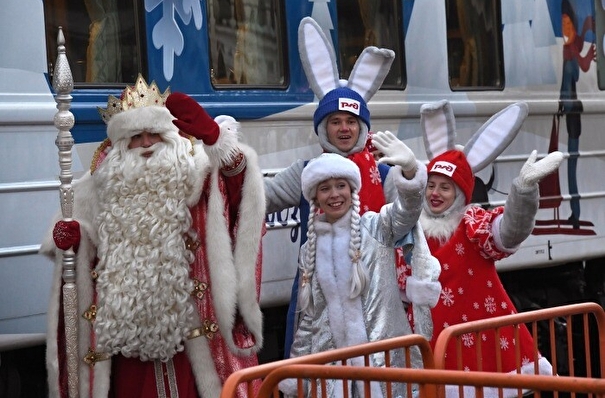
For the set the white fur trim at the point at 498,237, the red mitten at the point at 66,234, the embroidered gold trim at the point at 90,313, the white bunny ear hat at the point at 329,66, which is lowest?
the embroidered gold trim at the point at 90,313


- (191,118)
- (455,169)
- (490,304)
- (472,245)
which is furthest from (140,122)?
(490,304)

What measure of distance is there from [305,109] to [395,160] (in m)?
2.01

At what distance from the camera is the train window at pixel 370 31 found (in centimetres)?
768

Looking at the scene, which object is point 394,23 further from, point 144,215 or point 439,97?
point 144,215

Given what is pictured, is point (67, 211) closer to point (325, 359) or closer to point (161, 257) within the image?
point (161, 257)

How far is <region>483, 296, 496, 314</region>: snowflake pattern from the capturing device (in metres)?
6.22

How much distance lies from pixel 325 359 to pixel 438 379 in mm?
Result: 768

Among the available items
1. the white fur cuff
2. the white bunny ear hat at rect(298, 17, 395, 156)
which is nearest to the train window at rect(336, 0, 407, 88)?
the white bunny ear hat at rect(298, 17, 395, 156)

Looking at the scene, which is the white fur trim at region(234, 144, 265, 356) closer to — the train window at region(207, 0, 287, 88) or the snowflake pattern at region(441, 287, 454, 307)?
the snowflake pattern at region(441, 287, 454, 307)

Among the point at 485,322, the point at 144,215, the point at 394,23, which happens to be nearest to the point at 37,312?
the point at 144,215

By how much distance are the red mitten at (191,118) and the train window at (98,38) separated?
36.2 inches

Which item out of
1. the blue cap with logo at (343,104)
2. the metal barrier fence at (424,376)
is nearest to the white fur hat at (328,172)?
the blue cap with logo at (343,104)

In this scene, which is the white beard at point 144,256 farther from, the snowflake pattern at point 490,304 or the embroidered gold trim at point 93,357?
the snowflake pattern at point 490,304

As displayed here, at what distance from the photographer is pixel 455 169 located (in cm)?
634
